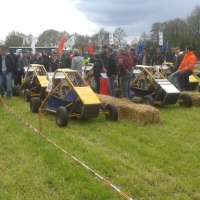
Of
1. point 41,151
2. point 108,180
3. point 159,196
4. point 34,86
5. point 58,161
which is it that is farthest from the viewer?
point 34,86

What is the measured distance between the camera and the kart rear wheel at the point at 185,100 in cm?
903

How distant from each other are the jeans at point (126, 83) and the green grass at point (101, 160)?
6.80 ft

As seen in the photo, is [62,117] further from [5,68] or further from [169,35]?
[169,35]

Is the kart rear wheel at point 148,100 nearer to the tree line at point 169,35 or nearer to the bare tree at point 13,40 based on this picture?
the tree line at point 169,35

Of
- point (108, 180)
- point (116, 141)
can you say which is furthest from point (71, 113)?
point (108, 180)

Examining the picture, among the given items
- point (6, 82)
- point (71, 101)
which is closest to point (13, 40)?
Result: point (6, 82)

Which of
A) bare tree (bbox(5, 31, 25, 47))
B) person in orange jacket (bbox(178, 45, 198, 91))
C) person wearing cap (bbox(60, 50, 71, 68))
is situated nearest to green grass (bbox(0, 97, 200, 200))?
person in orange jacket (bbox(178, 45, 198, 91))

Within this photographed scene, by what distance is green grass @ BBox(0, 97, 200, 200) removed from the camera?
3832mm

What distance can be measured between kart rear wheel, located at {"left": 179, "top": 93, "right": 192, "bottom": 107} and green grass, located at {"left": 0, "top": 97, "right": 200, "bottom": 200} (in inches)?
70.8

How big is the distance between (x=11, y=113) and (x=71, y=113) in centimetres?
204

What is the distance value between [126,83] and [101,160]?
4748 mm

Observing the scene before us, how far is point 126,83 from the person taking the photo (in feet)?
30.3

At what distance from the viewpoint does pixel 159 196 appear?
369 cm

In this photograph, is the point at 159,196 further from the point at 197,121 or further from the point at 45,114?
the point at 45,114
